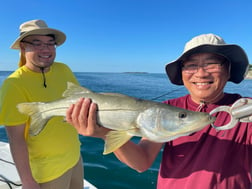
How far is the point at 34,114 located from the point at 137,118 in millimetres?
1331

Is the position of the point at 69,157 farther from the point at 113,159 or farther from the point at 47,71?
the point at 113,159

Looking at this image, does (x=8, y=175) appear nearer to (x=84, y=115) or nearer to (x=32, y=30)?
(x=32, y=30)

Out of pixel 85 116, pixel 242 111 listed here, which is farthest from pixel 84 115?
pixel 242 111

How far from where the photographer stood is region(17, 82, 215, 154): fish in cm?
200

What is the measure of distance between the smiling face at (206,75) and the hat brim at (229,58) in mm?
55

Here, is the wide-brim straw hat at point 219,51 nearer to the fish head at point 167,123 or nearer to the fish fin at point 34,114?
the fish head at point 167,123

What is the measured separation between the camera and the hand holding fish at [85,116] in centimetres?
220

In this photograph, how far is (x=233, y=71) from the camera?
8.04 ft

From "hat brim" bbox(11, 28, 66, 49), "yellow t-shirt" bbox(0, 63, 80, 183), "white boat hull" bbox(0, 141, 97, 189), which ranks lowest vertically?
"white boat hull" bbox(0, 141, 97, 189)

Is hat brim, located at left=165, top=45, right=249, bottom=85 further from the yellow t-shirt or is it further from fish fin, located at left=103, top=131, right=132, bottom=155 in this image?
the yellow t-shirt

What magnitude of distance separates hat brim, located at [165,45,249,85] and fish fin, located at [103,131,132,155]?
99 cm

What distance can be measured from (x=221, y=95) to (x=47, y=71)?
8.41 feet

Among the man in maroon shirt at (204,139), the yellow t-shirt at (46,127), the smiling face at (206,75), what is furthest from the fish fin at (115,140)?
the yellow t-shirt at (46,127)

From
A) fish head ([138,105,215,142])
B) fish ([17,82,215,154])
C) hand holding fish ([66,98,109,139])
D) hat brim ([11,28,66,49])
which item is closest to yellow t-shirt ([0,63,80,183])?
hat brim ([11,28,66,49])
